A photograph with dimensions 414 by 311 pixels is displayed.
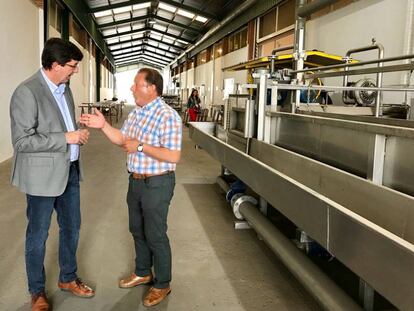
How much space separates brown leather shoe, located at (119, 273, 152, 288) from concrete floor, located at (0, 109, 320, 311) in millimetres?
33

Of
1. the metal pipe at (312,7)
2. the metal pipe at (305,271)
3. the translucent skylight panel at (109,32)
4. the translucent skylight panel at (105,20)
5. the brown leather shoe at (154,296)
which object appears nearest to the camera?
the metal pipe at (305,271)

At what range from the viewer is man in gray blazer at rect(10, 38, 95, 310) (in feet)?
5.57

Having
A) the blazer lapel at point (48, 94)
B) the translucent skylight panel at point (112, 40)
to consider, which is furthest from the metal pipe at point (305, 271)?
the translucent skylight panel at point (112, 40)

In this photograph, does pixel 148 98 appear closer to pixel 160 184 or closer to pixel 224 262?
pixel 160 184

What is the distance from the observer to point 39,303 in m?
1.91

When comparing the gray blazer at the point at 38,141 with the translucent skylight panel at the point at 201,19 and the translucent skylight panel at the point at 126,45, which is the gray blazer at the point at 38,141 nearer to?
the translucent skylight panel at the point at 201,19

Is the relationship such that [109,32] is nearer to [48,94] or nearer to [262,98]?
[262,98]

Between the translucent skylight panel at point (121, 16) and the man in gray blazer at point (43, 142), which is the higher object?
the translucent skylight panel at point (121, 16)

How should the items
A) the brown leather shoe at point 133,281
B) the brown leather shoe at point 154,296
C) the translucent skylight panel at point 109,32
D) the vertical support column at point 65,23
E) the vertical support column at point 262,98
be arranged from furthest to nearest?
the translucent skylight panel at point 109,32, the vertical support column at point 65,23, the vertical support column at point 262,98, the brown leather shoe at point 133,281, the brown leather shoe at point 154,296

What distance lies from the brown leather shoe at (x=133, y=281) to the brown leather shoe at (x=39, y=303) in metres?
0.43

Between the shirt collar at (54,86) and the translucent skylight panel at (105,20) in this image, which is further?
the translucent skylight panel at (105,20)

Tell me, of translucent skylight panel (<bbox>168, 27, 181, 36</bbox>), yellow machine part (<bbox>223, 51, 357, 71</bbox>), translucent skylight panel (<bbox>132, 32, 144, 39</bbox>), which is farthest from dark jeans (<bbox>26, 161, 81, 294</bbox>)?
translucent skylight panel (<bbox>132, 32, 144, 39</bbox>)

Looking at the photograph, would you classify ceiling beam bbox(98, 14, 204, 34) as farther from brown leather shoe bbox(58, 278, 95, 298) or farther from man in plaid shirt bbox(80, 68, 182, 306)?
brown leather shoe bbox(58, 278, 95, 298)

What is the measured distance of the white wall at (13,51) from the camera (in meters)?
5.65
